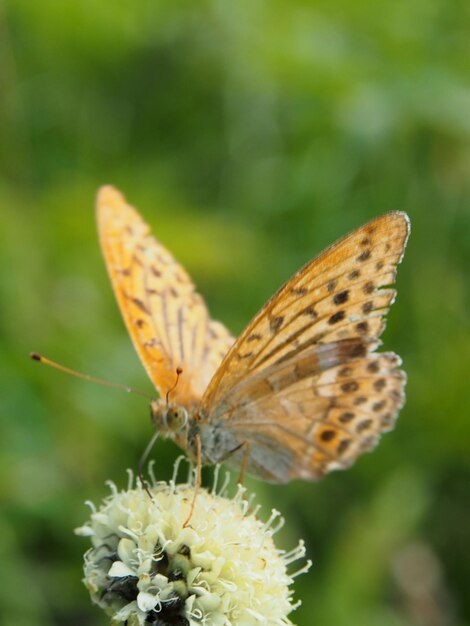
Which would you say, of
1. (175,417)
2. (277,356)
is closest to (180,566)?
(175,417)

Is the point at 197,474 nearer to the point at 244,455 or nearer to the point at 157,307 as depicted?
the point at 244,455

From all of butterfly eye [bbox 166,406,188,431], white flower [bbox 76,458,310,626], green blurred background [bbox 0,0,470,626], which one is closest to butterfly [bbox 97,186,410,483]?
butterfly eye [bbox 166,406,188,431]

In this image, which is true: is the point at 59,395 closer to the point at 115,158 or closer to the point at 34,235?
the point at 34,235

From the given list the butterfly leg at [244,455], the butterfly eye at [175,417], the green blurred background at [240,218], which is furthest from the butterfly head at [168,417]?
the green blurred background at [240,218]

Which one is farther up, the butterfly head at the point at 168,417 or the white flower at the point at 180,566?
the butterfly head at the point at 168,417

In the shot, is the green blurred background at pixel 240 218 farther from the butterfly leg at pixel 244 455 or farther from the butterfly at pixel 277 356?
the butterfly leg at pixel 244 455

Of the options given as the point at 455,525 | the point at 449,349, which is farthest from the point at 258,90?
the point at 455,525

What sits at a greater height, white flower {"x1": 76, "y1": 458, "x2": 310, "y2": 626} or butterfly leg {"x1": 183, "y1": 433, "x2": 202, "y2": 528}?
butterfly leg {"x1": 183, "y1": 433, "x2": 202, "y2": 528}

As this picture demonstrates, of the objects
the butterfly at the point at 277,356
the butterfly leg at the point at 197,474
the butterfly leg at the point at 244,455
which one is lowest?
the butterfly leg at the point at 197,474

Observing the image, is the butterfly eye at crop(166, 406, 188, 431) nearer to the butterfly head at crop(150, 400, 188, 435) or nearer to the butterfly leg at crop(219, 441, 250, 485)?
the butterfly head at crop(150, 400, 188, 435)
